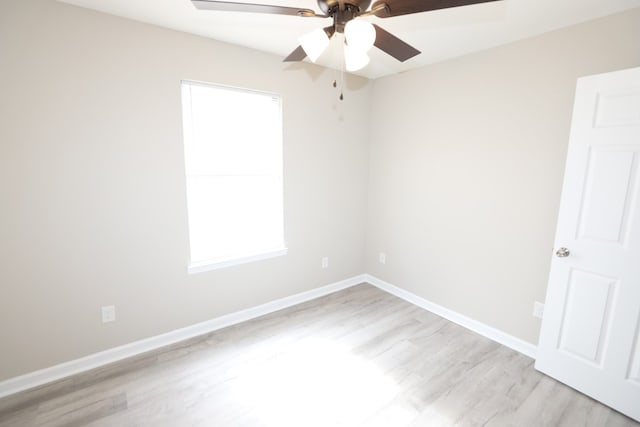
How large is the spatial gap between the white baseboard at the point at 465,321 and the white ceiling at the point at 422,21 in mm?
2429

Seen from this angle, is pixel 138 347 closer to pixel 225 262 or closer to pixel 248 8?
pixel 225 262

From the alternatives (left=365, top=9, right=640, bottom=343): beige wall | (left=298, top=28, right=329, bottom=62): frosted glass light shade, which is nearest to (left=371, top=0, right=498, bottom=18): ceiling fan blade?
(left=298, top=28, right=329, bottom=62): frosted glass light shade

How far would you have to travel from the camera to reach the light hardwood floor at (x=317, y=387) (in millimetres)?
1832

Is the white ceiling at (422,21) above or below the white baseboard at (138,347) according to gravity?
above

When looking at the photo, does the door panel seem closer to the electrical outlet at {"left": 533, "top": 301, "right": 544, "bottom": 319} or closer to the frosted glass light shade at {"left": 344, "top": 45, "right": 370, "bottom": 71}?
the electrical outlet at {"left": 533, "top": 301, "right": 544, "bottom": 319}

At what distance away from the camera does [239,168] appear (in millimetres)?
2775

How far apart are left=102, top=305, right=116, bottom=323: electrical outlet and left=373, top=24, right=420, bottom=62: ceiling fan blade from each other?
2.55 m

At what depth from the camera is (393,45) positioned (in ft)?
4.97

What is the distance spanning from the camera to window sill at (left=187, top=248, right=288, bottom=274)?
102 inches

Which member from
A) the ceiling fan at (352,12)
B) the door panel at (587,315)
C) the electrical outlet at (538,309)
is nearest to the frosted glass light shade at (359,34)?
the ceiling fan at (352,12)

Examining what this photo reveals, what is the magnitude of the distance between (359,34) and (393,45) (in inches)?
12.5

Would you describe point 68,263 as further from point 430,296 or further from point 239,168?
point 430,296

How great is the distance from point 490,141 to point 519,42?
2.51 feet

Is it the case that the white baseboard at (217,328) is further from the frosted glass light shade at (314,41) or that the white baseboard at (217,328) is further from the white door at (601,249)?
the frosted glass light shade at (314,41)
